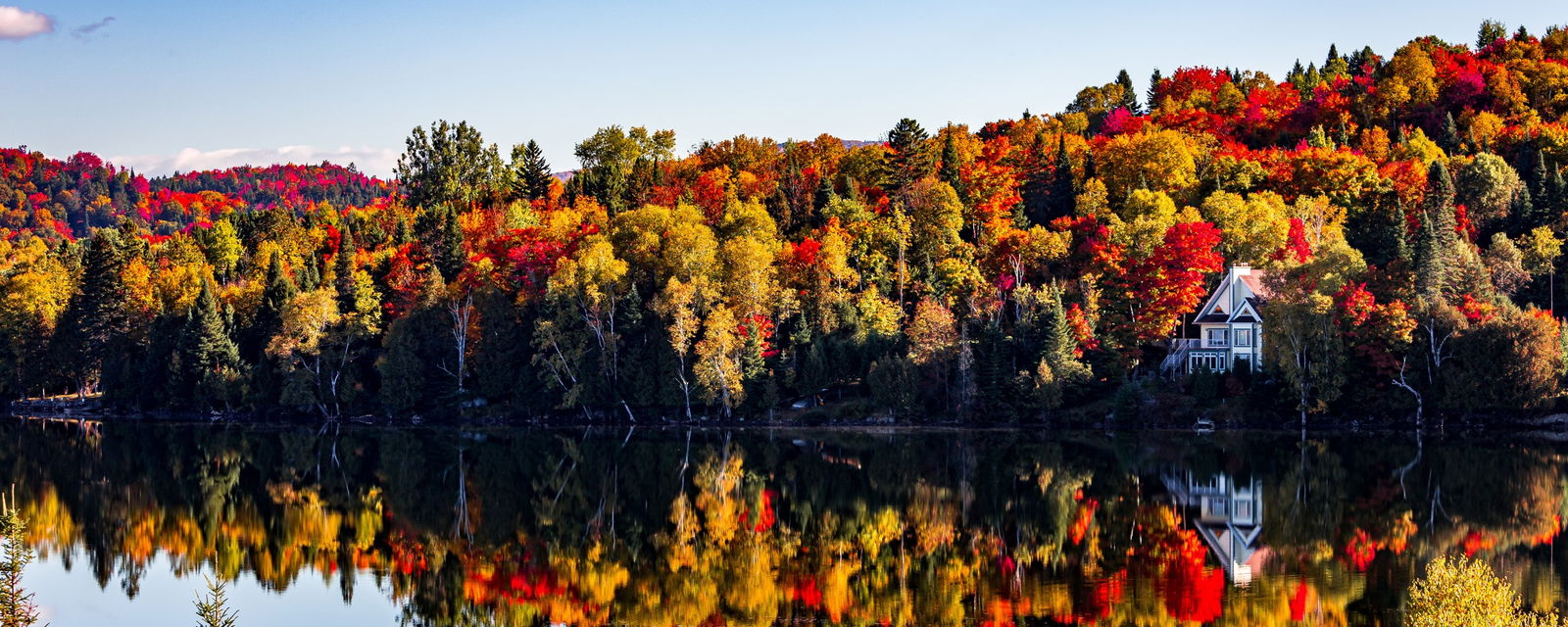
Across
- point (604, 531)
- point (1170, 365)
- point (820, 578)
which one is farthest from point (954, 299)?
point (820, 578)

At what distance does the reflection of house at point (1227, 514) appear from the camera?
34344 millimetres

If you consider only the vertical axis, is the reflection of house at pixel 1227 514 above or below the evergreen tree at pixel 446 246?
below

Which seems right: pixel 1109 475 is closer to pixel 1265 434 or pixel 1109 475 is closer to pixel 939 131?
pixel 1265 434

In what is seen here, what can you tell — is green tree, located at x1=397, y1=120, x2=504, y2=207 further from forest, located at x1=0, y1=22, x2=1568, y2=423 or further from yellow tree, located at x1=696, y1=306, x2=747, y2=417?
yellow tree, located at x1=696, y1=306, x2=747, y2=417

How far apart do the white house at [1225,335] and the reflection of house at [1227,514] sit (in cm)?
2145

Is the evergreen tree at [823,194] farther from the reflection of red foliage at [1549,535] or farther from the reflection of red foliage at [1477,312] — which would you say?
the reflection of red foliage at [1549,535]

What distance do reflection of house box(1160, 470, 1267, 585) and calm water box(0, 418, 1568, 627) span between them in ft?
0.44

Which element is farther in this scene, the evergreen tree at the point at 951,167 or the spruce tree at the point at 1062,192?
the spruce tree at the point at 1062,192

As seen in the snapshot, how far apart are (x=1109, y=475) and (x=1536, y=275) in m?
39.9

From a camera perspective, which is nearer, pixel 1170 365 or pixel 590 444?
pixel 590 444

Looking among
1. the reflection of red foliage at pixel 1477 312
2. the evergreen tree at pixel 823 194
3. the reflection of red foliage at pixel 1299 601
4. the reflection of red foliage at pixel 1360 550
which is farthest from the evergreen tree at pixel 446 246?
the reflection of red foliage at pixel 1299 601

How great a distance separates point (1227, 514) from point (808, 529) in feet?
39.2

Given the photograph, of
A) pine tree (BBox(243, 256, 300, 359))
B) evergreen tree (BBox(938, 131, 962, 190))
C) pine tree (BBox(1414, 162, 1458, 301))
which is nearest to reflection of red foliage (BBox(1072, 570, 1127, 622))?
pine tree (BBox(1414, 162, 1458, 301))

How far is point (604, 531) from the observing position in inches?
1631
